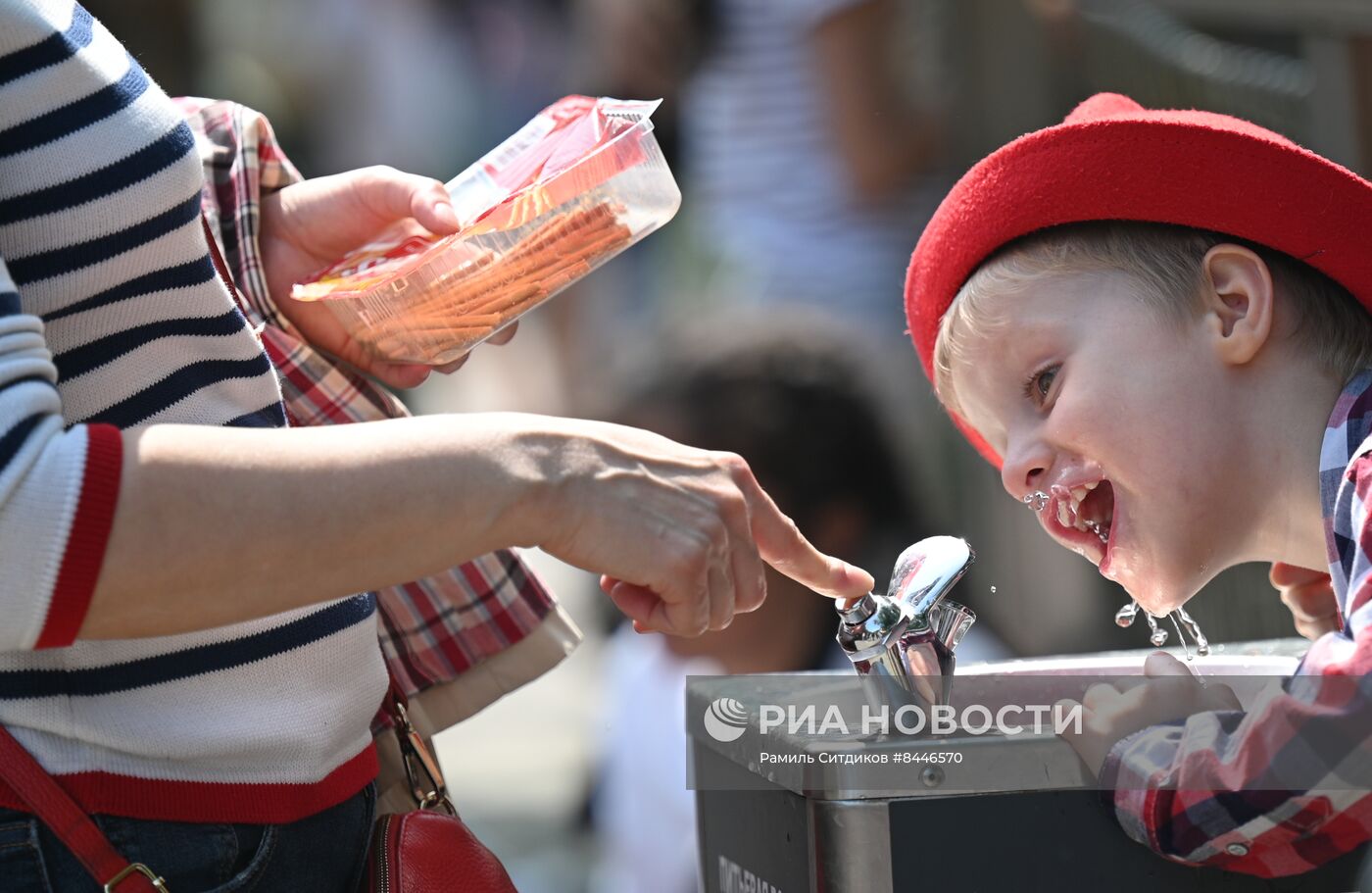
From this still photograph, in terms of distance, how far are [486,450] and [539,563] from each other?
3400mm

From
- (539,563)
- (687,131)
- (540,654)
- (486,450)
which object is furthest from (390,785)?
(539,563)

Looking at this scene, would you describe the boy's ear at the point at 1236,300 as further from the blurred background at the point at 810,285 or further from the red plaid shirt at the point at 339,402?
the blurred background at the point at 810,285

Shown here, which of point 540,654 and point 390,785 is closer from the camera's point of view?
point 390,785

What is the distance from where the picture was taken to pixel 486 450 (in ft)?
2.79

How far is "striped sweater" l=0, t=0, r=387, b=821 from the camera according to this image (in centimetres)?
78

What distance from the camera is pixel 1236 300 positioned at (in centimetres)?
122

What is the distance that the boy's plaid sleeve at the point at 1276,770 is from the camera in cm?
93

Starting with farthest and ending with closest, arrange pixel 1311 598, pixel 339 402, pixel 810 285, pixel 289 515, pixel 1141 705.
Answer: pixel 810 285 → pixel 1311 598 → pixel 339 402 → pixel 1141 705 → pixel 289 515

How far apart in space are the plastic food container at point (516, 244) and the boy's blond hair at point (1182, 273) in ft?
1.15

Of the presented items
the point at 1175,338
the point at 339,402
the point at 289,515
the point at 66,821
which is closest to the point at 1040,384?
the point at 1175,338

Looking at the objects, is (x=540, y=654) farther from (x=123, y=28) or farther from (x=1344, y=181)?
(x=123, y=28)

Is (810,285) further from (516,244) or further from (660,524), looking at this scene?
(660,524)

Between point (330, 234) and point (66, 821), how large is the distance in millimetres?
545

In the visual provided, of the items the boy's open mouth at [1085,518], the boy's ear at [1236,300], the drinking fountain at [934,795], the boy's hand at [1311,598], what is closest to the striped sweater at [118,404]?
the drinking fountain at [934,795]
